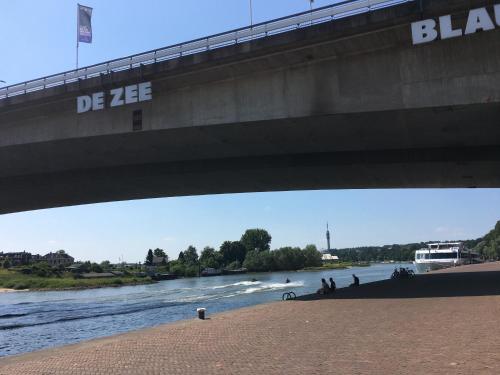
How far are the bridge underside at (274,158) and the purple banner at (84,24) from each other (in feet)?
27.3

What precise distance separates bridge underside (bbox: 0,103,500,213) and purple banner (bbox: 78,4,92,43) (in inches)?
328

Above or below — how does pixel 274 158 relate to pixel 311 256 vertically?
above

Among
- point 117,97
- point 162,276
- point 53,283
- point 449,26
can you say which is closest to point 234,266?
point 162,276

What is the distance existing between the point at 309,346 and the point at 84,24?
25.6m

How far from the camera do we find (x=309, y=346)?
11258 millimetres

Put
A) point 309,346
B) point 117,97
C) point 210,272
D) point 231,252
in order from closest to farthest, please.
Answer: point 309,346 → point 117,97 → point 210,272 → point 231,252

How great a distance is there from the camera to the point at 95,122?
22219 millimetres

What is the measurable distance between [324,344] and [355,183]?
2205cm

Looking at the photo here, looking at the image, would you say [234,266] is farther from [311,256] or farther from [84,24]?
[84,24]

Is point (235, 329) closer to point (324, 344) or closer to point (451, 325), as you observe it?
point (324, 344)

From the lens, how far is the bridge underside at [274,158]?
20328mm

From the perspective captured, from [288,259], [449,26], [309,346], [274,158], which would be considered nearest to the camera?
[309,346]

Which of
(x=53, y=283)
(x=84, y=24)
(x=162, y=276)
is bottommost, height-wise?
(x=162, y=276)

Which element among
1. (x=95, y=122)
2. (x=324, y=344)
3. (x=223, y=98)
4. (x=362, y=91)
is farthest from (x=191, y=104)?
(x=324, y=344)
